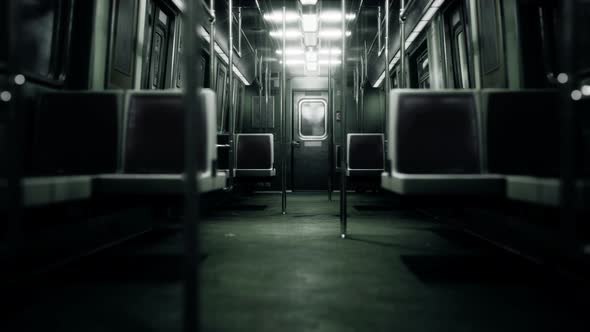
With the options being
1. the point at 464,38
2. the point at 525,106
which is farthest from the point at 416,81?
the point at 525,106

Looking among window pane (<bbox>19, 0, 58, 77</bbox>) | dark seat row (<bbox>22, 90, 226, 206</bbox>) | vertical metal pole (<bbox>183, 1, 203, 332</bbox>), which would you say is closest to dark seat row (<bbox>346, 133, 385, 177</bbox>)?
dark seat row (<bbox>22, 90, 226, 206</bbox>)

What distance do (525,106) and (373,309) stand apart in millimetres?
1609

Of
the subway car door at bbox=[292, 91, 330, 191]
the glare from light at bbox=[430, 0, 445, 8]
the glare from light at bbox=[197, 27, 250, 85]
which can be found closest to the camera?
the glare from light at bbox=[430, 0, 445, 8]

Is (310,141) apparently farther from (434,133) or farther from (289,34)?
(434,133)

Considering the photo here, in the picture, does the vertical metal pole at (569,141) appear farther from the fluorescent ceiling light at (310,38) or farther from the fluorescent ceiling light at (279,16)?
the fluorescent ceiling light at (279,16)

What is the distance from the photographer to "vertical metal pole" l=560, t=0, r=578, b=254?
1.38 m

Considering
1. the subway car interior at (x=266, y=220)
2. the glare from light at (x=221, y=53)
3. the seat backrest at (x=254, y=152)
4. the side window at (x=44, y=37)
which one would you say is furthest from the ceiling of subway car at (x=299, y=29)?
the side window at (x=44, y=37)

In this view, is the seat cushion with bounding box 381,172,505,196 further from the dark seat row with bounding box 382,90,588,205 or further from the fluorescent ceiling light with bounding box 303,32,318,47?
the fluorescent ceiling light with bounding box 303,32,318,47

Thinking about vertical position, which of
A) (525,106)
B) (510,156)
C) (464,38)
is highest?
(464,38)

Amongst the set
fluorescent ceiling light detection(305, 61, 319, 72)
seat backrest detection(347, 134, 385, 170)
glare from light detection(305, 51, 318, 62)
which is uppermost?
fluorescent ceiling light detection(305, 61, 319, 72)

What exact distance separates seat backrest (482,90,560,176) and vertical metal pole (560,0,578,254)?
1.13 metres

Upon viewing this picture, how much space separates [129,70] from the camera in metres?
3.64

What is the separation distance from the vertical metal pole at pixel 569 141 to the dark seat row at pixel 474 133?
40.6 inches

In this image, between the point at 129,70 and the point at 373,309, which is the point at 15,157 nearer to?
the point at 373,309
